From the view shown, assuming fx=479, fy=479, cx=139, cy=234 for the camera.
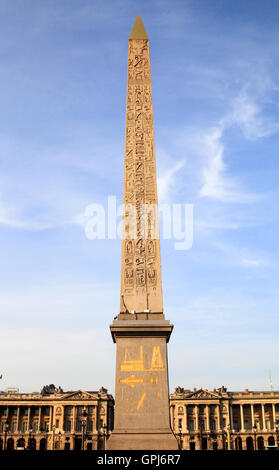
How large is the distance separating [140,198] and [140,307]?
424cm

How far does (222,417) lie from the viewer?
80938 mm

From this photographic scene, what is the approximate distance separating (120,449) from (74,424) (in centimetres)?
7081

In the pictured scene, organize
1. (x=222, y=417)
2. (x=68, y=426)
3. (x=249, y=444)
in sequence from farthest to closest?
(x=222, y=417)
(x=68, y=426)
(x=249, y=444)

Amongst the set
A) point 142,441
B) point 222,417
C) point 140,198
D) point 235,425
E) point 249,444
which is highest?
point 222,417

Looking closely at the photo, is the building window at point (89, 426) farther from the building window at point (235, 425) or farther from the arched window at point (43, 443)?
the building window at point (235, 425)

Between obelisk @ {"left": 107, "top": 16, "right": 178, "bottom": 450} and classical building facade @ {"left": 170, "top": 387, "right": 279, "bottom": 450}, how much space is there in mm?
68528

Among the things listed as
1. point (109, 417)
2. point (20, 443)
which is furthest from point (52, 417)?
point (109, 417)

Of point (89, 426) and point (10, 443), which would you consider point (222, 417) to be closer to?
point (89, 426)

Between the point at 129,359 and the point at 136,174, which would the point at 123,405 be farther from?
the point at 136,174

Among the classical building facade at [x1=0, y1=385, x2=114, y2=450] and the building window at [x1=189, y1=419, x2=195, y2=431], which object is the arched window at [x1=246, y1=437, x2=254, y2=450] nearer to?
the building window at [x1=189, y1=419, x2=195, y2=431]

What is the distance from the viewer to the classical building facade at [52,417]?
78.8m

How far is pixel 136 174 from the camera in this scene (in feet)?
61.8

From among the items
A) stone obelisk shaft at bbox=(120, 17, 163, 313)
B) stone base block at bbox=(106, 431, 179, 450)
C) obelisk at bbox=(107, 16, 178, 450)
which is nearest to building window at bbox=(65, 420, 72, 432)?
obelisk at bbox=(107, 16, 178, 450)

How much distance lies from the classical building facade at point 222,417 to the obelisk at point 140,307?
68528 mm
